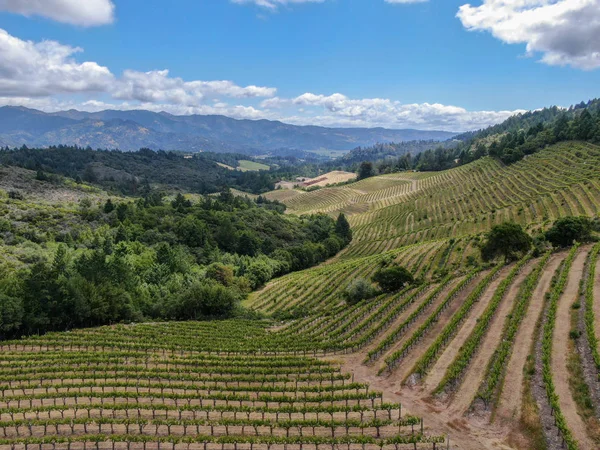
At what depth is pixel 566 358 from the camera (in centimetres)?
3484

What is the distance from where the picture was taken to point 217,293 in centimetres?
6669

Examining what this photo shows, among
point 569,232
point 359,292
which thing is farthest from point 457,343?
point 569,232

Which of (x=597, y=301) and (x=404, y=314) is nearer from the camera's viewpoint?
(x=597, y=301)

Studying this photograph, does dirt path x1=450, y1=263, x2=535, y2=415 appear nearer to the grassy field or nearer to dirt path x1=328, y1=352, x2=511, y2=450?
the grassy field

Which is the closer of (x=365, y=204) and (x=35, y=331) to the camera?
(x=35, y=331)

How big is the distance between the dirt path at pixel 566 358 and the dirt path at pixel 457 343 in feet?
26.7

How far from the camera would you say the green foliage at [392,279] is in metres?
61.9

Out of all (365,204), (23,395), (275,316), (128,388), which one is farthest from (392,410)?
(365,204)

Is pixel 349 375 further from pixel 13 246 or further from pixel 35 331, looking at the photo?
pixel 13 246

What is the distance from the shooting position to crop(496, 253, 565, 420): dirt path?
29453 millimetres

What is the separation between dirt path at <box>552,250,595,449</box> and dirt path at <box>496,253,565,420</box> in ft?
7.10

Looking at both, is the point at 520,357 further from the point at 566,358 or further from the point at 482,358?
the point at 566,358

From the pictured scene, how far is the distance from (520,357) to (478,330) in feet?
20.4

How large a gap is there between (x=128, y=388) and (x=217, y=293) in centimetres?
3017
